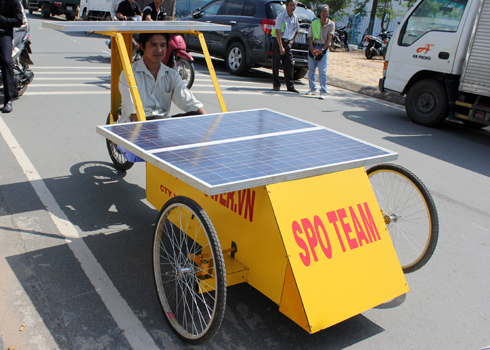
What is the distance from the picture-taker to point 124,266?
3.69 meters

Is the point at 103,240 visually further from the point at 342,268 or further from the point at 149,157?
the point at 342,268

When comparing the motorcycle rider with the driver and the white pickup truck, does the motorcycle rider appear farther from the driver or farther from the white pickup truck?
the white pickup truck

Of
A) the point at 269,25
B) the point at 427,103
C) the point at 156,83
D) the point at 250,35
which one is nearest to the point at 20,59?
the point at 156,83

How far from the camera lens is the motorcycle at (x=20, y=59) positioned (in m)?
7.76

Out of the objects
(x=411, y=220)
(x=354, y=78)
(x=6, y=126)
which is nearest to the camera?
(x=411, y=220)

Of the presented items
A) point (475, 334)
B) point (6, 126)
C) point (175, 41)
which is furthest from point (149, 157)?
point (175, 41)

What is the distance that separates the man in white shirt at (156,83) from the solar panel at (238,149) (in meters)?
0.64

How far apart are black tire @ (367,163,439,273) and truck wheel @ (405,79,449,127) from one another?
480 centimetres

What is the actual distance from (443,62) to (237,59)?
228 inches

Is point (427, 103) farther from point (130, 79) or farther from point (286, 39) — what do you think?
point (130, 79)

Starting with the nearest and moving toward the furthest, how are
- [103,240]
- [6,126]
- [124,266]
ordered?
[124,266], [103,240], [6,126]

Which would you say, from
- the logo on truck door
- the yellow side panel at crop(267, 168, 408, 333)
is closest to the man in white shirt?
the yellow side panel at crop(267, 168, 408, 333)

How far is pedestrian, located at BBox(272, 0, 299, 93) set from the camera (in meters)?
10.6

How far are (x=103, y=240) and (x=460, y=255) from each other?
296 cm
